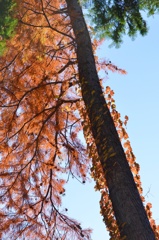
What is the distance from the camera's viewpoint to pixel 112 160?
372cm

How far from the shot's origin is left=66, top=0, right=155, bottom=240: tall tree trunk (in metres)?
3.24

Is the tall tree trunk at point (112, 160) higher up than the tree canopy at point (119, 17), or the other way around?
the tree canopy at point (119, 17)

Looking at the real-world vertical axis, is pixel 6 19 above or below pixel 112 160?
above

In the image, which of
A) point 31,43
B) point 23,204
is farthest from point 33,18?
point 23,204

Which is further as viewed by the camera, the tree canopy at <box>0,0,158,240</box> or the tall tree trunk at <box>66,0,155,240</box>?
the tree canopy at <box>0,0,158,240</box>

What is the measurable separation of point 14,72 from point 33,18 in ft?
3.58

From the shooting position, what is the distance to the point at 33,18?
6102 millimetres

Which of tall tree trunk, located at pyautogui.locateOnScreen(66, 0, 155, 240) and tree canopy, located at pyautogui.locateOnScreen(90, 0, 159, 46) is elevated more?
tree canopy, located at pyautogui.locateOnScreen(90, 0, 159, 46)

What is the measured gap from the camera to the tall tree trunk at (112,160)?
3.24 meters

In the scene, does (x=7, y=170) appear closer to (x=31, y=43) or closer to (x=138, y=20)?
(x=31, y=43)

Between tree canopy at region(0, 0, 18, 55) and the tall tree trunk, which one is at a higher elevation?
tree canopy at region(0, 0, 18, 55)

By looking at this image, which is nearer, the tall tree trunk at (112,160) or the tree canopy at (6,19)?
the tall tree trunk at (112,160)

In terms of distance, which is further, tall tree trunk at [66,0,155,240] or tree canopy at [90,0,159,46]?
tree canopy at [90,0,159,46]

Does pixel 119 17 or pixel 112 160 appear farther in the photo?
pixel 119 17
